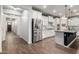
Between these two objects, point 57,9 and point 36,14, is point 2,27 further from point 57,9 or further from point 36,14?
point 57,9

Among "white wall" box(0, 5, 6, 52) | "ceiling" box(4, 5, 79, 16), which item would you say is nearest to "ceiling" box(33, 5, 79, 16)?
"ceiling" box(4, 5, 79, 16)

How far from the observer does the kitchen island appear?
7.01ft

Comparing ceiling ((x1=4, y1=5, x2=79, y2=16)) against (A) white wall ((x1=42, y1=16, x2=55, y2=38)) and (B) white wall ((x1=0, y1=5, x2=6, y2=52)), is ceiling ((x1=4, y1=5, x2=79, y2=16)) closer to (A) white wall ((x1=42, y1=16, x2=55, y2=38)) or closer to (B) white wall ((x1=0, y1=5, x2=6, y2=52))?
→ (A) white wall ((x1=42, y1=16, x2=55, y2=38))

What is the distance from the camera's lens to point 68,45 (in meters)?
2.15

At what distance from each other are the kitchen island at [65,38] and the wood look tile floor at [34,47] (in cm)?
Result: 10

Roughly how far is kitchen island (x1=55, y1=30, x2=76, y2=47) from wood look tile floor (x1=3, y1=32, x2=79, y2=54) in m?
0.10

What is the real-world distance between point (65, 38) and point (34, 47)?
849mm

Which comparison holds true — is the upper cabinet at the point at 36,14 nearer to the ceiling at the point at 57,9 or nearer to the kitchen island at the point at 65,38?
the ceiling at the point at 57,9

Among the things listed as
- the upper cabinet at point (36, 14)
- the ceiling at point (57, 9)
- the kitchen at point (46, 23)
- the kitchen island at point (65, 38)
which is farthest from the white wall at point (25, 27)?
the kitchen island at point (65, 38)

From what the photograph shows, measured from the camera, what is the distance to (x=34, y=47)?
2.17m

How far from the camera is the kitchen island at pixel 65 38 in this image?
214 centimetres

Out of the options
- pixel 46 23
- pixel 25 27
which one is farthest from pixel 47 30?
pixel 25 27
